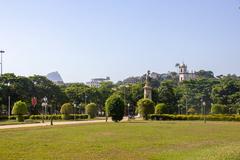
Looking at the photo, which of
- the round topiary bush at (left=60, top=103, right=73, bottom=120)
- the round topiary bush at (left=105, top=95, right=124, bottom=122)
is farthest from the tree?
the round topiary bush at (left=105, top=95, right=124, bottom=122)

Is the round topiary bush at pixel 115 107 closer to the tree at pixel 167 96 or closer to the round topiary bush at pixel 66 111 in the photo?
the round topiary bush at pixel 66 111

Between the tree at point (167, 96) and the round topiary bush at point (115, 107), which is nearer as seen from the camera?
the round topiary bush at point (115, 107)

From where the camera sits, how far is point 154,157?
17875 millimetres

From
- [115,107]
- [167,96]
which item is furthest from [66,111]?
[167,96]

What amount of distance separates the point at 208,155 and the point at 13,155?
7647 mm

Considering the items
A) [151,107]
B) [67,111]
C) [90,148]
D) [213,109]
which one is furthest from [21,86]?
[90,148]

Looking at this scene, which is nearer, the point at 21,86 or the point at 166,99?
the point at 21,86

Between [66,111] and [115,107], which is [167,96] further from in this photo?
[115,107]

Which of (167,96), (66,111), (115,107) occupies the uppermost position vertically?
(167,96)

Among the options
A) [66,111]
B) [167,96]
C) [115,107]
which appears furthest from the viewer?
[167,96]

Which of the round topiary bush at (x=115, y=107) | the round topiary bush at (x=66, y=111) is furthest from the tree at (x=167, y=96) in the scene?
the round topiary bush at (x=115, y=107)

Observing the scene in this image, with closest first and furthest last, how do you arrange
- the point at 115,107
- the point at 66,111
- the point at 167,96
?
the point at 115,107 → the point at 66,111 → the point at 167,96

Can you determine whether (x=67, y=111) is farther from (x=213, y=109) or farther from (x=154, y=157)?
(x=154, y=157)

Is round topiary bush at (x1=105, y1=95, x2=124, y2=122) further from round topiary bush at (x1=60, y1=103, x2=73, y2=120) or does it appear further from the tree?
the tree
